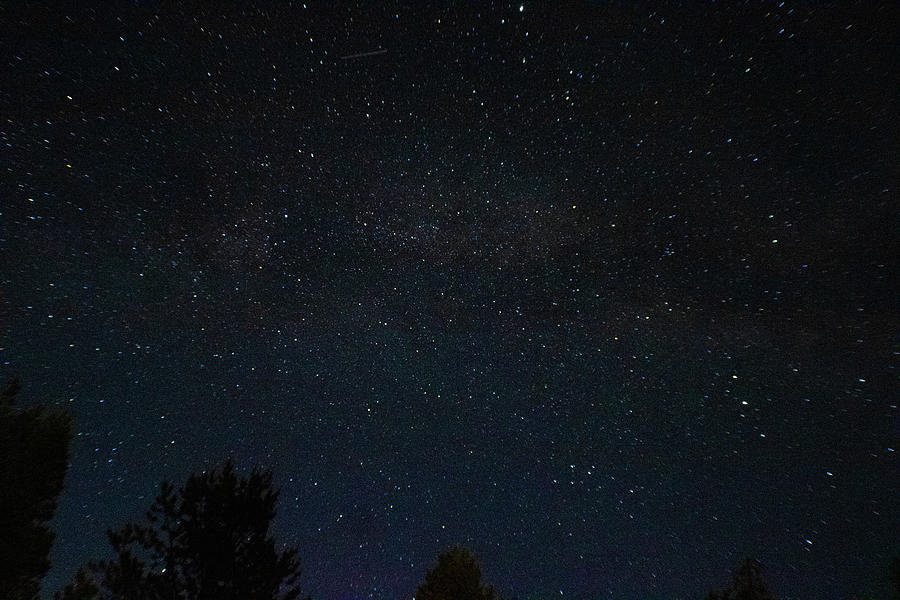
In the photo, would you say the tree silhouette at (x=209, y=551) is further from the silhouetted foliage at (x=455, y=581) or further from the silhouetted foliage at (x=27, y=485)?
the silhouetted foliage at (x=455, y=581)

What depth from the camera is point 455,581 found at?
13484mm

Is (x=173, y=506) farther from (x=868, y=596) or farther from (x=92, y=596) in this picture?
(x=868, y=596)

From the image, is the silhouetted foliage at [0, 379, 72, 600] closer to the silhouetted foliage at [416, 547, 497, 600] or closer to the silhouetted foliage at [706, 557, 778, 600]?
the silhouetted foliage at [416, 547, 497, 600]

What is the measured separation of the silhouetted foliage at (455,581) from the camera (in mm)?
13336

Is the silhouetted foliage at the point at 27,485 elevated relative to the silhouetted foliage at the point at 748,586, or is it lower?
elevated

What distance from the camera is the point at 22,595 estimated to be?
7.95 m

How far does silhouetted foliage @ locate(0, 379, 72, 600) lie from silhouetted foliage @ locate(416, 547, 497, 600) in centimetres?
964

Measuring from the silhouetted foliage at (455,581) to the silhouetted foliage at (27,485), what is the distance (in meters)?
9.64

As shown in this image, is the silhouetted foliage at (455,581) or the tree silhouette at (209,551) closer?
the tree silhouette at (209,551)

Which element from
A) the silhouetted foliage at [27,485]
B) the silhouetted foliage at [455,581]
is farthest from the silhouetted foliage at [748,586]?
the silhouetted foliage at [27,485]

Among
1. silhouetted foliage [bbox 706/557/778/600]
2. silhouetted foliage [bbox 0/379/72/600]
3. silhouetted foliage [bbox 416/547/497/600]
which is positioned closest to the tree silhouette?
silhouetted foliage [bbox 0/379/72/600]

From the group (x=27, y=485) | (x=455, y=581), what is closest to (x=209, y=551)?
(x=27, y=485)

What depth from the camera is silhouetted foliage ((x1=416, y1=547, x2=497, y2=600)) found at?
13336mm

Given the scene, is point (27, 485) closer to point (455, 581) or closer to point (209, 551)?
point (209, 551)
